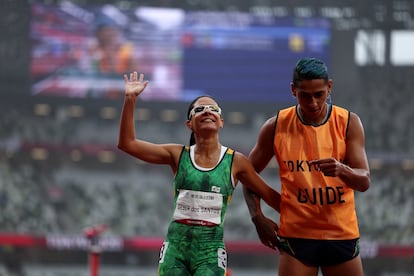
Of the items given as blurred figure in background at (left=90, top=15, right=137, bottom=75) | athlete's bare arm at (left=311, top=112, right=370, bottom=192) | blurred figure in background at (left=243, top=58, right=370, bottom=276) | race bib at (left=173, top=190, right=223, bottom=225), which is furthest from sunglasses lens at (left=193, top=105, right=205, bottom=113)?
blurred figure in background at (left=90, top=15, right=137, bottom=75)

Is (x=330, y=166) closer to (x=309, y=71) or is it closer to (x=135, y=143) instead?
(x=309, y=71)

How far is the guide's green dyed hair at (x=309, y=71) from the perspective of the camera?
4742mm

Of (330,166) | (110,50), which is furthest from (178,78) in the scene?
(330,166)

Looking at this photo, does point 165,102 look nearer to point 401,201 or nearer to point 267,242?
point 401,201

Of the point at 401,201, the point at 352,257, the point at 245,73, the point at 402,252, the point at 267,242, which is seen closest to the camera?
the point at 352,257

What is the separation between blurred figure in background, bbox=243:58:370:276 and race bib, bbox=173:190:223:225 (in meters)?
0.45

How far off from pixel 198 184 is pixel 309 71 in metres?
1.04

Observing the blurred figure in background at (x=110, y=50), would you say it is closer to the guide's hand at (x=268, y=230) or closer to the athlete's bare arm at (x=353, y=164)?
the guide's hand at (x=268, y=230)

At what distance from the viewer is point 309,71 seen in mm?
4742

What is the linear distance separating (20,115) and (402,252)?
687 inches

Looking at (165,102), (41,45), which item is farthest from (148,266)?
(41,45)

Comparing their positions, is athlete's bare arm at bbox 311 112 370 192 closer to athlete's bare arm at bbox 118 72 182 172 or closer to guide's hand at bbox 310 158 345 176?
guide's hand at bbox 310 158 345 176

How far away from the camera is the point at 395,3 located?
35.8 metres

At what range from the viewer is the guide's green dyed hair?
474 cm
